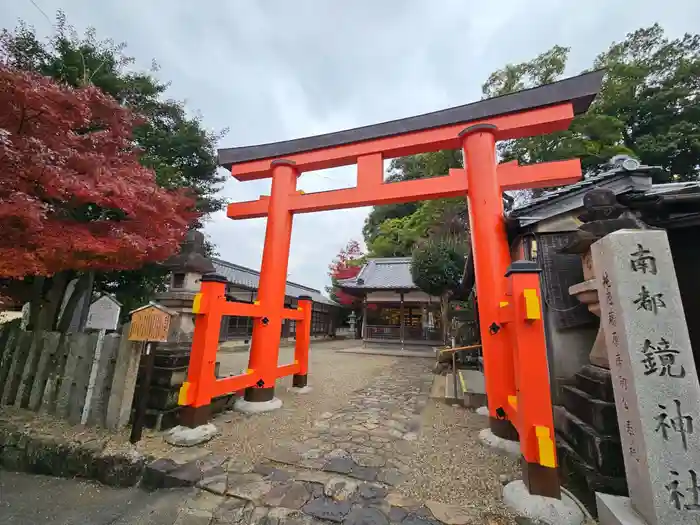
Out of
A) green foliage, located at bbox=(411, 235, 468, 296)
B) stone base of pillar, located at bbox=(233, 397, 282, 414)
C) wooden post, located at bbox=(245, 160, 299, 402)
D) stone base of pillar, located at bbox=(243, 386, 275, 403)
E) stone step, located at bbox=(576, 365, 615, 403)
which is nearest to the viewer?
stone step, located at bbox=(576, 365, 615, 403)

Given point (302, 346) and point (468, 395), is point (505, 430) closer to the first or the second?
point (468, 395)

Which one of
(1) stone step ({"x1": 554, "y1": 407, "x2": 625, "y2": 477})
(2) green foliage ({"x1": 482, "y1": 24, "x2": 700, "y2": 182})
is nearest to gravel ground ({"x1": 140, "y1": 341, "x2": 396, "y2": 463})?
(1) stone step ({"x1": 554, "y1": 407, "x2": 625, "y2": 477})

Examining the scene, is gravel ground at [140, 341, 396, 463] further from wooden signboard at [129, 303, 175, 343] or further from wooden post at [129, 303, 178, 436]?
wooden signboard at [129, 303, 175, 343]

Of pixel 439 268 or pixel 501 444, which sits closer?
pixel 501 444

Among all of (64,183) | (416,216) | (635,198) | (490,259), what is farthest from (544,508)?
(416,216)

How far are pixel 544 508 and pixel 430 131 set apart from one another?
4.99m

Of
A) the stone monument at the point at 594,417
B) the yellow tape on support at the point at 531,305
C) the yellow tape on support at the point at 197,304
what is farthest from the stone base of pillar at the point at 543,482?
the yellow tape on support at the point at 197,304

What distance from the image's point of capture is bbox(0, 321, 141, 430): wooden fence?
3.92 m

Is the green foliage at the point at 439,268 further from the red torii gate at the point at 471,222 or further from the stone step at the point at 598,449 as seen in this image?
the stone step at the point at 598,449

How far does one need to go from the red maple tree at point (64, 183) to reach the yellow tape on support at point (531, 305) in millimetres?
5118

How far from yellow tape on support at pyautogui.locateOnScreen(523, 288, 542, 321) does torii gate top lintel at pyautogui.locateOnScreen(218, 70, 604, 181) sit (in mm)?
3137

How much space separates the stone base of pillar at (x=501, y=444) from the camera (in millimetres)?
3494

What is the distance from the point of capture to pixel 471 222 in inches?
179

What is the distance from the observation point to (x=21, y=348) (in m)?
4.79
